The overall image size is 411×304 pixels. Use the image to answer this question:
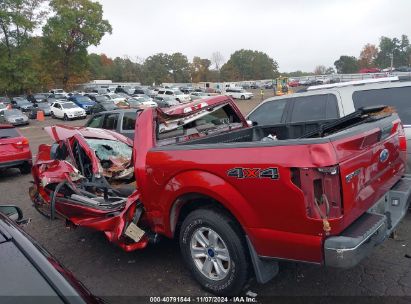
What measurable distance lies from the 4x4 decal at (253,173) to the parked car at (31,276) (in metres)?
1.50

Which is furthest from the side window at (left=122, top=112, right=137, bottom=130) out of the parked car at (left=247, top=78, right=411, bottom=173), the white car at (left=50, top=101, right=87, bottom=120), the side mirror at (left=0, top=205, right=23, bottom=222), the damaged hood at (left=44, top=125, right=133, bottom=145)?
the white car at (left=50, top=101, right=87, bottom=120)

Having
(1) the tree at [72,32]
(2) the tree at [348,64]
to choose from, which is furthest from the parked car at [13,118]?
(2) the tree at [348,64]

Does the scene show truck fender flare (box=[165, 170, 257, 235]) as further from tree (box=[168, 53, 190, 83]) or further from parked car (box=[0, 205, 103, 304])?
tree (box=[168, 53, 190, 83])

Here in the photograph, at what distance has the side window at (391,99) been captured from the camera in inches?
210

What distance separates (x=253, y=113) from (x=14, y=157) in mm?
6229

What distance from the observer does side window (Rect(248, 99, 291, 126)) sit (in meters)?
6.66

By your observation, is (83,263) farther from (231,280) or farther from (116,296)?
(231,280)

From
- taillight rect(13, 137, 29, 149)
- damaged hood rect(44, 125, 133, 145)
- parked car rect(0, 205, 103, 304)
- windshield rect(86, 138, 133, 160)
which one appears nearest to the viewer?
parked car rect(0, 205, 103, 304)

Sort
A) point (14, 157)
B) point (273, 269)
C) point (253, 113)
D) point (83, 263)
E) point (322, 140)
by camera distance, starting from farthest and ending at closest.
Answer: point (14, 157) → point (253, 113) → point (83, 263) → point (273, 269) → point (322, 140)

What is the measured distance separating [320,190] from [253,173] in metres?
0.51

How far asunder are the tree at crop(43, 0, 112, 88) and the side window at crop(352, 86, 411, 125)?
66.3 meters

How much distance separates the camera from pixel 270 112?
6832 millimetres

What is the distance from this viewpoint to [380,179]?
335cm

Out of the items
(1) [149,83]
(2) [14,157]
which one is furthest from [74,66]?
(2) [14,157]
